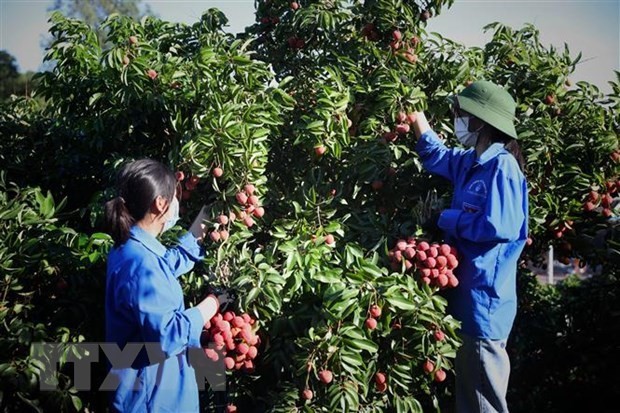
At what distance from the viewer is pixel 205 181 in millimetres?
2533

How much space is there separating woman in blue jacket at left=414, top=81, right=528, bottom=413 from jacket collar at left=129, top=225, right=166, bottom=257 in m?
1.09

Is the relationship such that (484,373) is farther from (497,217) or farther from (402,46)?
(402,46)

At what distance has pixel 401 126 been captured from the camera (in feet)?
8.81

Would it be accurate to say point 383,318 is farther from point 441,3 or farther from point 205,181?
point 441,3

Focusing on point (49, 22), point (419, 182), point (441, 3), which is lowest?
point (419, 182)

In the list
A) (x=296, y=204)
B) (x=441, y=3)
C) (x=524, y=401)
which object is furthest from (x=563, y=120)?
(x=524, y=401)

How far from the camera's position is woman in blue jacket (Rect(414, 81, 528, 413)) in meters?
2.32

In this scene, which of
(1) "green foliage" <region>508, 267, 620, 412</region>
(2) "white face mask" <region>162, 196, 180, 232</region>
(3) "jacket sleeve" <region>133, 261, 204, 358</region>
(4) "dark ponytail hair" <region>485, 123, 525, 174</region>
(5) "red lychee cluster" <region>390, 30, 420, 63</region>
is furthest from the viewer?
(1) "green foliage" <region>508, 267, 620, 412</region>

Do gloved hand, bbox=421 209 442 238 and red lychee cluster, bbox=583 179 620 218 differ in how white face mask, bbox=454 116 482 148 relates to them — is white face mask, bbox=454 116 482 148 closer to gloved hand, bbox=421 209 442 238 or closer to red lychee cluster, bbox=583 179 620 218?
gloved hand, bbox=421 209 442 238

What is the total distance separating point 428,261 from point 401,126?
0.65m

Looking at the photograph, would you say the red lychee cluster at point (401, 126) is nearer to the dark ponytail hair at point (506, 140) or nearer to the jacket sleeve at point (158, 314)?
the dark ponytail hair at point (506, 140)

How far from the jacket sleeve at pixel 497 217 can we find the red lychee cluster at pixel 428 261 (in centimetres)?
10

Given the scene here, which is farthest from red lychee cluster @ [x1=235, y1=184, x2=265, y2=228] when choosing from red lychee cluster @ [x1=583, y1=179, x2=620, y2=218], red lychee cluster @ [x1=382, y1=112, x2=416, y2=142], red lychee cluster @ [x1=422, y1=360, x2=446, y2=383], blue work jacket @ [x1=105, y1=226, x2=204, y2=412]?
red lychee cluster @ [x1=583, y1=179, x2=620, y2=218]

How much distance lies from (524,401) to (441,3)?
236 centimetres
